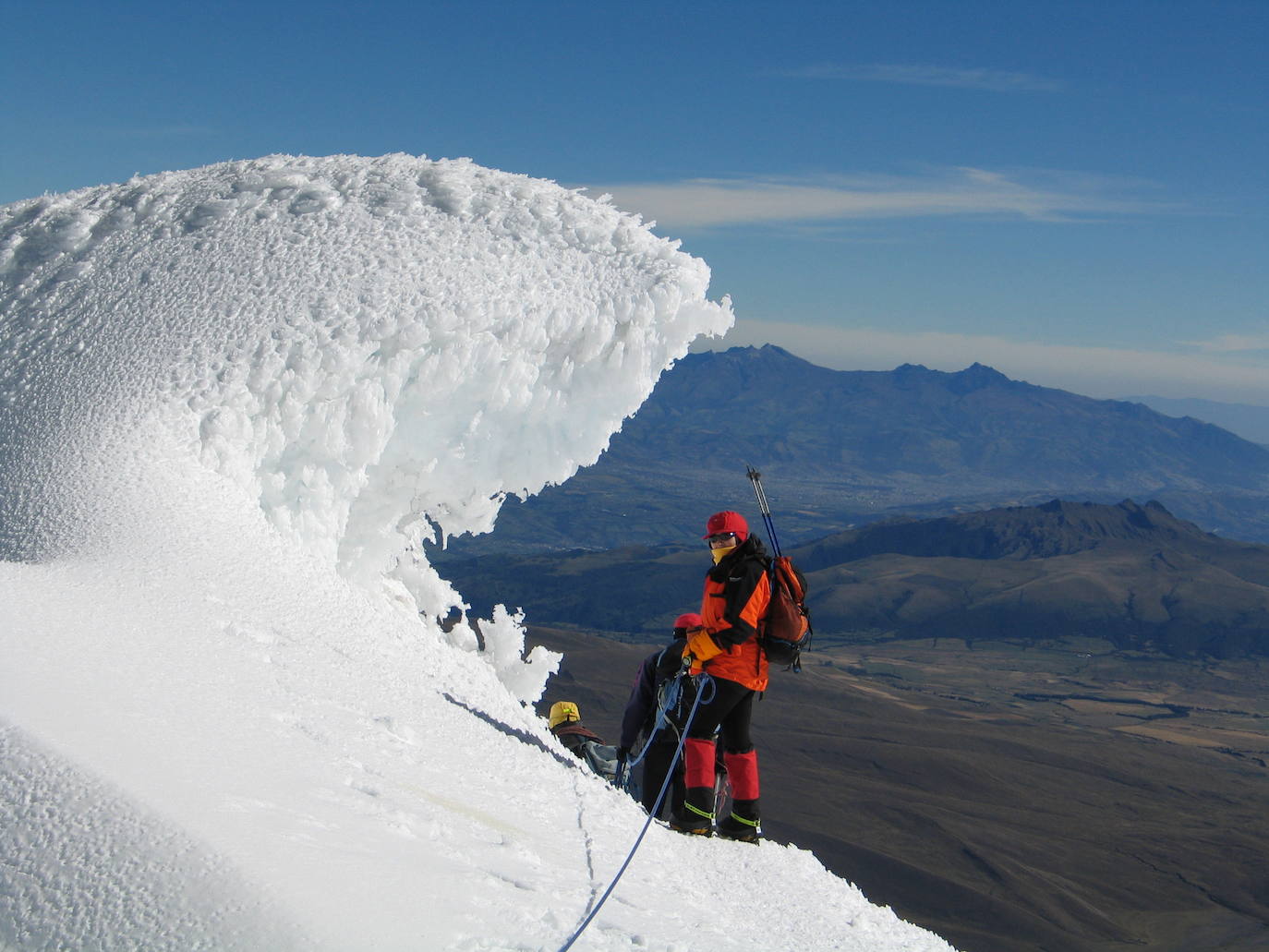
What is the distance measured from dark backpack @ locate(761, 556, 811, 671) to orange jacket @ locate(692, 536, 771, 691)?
0.19 feet

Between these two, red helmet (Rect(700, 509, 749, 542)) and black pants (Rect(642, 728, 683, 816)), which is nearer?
red helmet (Rect(700, 509, 749, 542))

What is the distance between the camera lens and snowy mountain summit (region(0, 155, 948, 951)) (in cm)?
450

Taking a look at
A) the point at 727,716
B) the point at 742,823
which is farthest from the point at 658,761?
the point at 727,716

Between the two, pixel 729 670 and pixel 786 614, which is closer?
pixel 786 614

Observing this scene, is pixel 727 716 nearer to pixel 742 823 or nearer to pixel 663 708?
pixel 742 823

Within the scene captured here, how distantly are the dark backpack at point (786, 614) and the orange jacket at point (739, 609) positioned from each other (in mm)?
58

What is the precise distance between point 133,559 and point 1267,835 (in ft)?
338

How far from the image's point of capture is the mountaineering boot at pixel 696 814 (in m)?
7.70

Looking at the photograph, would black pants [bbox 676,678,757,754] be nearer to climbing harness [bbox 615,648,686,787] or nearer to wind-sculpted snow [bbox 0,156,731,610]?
climbing harness [bbox 615,648,686,787]

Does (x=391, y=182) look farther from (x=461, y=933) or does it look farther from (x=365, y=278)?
(x=461, y=933)

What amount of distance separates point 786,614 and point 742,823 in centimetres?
163

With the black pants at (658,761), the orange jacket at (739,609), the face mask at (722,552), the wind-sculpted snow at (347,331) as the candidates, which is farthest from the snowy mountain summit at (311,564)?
the face mask at (722,552)

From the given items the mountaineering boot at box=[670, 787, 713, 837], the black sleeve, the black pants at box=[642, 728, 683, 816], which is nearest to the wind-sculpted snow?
the black pants at box=[642, 728, 683, 816]

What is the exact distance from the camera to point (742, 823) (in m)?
7.89
